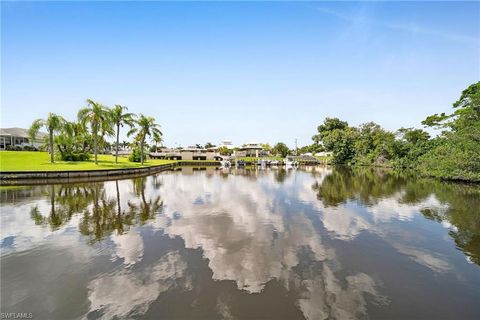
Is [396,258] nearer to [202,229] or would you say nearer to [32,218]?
[202,229]

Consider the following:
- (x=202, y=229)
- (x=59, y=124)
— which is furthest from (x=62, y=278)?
(x=59, y=124)

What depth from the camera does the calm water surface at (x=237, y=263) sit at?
19.7 ft

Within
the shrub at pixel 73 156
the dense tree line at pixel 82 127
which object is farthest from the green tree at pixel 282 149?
the shrub at pixel 73 156

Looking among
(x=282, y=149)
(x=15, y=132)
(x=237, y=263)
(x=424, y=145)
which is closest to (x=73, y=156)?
(x=15, y=132)

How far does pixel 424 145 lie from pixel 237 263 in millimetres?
61937

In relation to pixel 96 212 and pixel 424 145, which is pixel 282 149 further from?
pixel 96 212

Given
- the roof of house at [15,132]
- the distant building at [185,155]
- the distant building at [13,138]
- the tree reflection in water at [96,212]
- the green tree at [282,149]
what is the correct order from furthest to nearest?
the green tree at [282,149]
the distant building at [185,155]
the roof of house at [15,132]
the distant building at [13,138]
the tree reflection in water at [96,212]

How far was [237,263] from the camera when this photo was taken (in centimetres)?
835

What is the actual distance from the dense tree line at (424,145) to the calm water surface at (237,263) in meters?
19.8

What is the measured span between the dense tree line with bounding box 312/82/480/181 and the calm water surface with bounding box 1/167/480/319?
19.8m

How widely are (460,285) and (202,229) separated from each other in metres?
9.41

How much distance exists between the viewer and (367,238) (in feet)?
36.5

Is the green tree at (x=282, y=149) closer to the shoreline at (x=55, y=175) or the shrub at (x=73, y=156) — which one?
the shrub at (x=73, y=156)

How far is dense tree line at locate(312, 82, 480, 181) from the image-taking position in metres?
30.3
